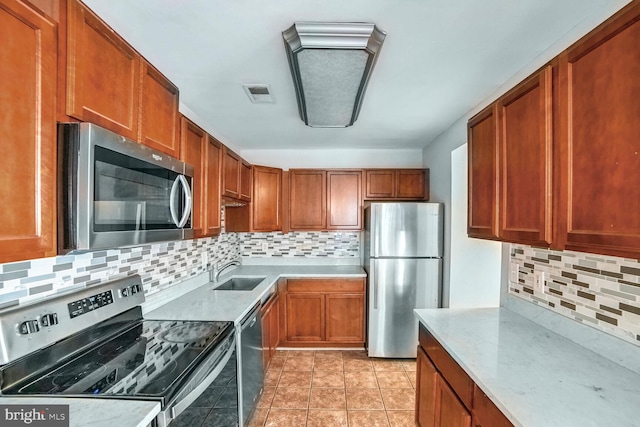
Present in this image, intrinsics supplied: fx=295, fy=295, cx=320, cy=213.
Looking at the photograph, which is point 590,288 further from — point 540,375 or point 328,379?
point 328,379

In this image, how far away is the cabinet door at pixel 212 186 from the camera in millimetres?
2186

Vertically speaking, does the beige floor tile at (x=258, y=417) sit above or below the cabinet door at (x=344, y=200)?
below

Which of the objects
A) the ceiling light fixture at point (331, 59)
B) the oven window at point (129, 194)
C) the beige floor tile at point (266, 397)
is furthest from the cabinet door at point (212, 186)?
the beige floor tile at point (266, 397)

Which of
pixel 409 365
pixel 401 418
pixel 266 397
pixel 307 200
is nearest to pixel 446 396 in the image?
pixel 401 418

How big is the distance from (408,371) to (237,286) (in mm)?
1957

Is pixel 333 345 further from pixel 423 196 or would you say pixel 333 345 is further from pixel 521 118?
pixel 521 118

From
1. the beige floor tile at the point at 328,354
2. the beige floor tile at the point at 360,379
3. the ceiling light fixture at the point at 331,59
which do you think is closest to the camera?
the ceiling light fixture at the point at 331,59

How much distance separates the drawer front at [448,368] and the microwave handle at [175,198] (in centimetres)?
156

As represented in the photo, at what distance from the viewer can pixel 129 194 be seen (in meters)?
1.23

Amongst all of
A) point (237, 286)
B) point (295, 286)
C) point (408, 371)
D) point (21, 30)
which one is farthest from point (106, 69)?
point (408, 371)

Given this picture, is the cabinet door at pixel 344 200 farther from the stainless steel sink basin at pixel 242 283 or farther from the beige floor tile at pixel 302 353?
the beige floor tile at pixel 302 353

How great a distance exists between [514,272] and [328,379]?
1889mm

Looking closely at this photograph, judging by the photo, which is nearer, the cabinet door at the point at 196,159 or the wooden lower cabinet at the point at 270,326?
the cabinet door at the point at 196,159

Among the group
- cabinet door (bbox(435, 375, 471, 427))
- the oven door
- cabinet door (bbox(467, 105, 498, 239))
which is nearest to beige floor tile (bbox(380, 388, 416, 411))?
cabinet door (bbox(435, 375, 471, 427))
